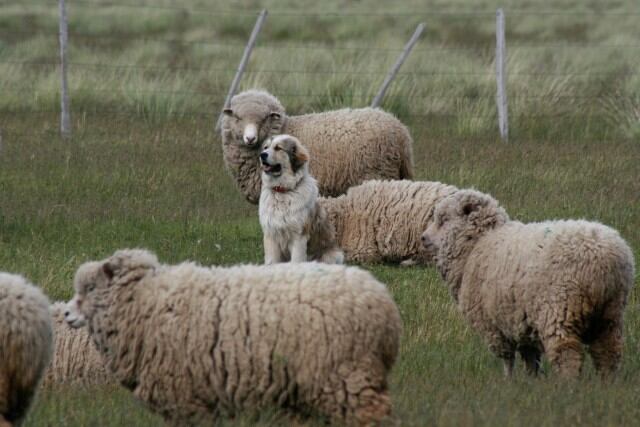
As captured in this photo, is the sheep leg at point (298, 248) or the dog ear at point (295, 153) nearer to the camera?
the dog ear at point (295, 153)

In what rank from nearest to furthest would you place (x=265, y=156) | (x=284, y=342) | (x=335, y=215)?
(x=284, y=342)
(x=265, y=156)
(x=335, y=215)

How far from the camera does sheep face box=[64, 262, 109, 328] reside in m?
6.78

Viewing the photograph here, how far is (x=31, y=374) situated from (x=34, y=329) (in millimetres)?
212

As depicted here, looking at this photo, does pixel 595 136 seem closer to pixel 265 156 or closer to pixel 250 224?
pixel 250 224

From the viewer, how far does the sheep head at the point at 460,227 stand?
Answer: 8.63m

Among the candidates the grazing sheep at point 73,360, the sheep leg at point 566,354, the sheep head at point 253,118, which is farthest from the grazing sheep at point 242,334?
the sheep head at point 253,118

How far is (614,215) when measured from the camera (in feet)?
45.1

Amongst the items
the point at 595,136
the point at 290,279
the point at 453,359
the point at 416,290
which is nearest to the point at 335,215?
the point at 416,290

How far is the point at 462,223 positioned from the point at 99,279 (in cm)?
281

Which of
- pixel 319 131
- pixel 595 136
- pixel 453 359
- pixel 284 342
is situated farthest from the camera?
pixel 595 136

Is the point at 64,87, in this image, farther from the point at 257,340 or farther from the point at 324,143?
the point at 257,340

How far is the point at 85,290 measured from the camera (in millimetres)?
6816

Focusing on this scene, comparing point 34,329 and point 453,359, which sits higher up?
point 34,329

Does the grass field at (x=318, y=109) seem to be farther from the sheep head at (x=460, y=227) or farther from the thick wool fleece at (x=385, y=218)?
the sheep head at (x=460, y=227)
